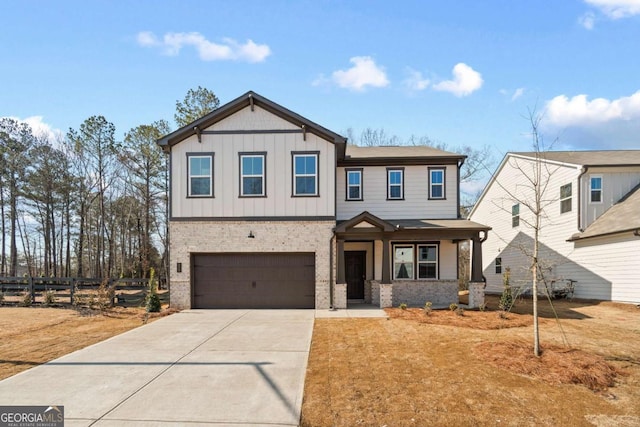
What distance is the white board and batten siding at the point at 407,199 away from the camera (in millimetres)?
16016

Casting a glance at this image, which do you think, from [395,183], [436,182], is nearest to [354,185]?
[395,183]

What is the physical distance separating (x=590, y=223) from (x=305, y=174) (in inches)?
512

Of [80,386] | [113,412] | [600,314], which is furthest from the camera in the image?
[600,314]

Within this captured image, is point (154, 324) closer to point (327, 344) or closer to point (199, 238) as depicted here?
point (199, 238)

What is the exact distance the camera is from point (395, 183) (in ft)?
53.0

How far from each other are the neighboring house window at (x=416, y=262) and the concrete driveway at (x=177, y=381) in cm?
721

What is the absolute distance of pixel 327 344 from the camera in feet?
27.4

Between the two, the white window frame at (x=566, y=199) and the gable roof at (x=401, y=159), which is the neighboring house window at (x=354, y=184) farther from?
the white window frame at (x=566, y=199)

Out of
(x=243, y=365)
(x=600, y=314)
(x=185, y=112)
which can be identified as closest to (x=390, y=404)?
(x=243, y=365)

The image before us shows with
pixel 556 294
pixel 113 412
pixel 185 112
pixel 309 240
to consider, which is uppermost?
pixel 185 112

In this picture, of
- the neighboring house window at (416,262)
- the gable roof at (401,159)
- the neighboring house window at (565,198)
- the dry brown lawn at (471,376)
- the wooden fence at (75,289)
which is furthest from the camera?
the neighboring house window at (565,198)

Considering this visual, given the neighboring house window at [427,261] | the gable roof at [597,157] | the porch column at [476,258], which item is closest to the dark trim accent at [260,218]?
the neighboring house window at [427,261]

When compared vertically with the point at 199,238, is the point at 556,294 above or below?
below

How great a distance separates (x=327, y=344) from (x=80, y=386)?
4.77 metres
